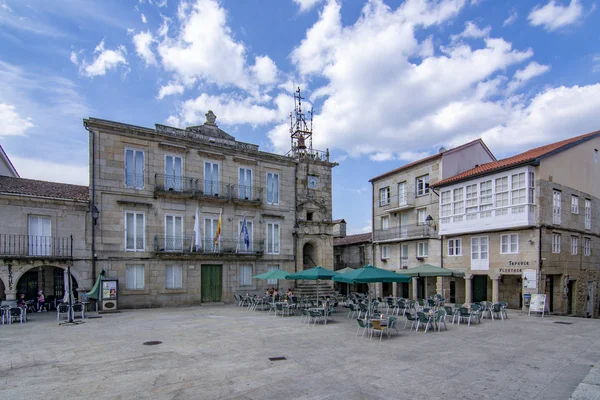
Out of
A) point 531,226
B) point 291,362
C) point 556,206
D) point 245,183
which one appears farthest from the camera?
point 245,183

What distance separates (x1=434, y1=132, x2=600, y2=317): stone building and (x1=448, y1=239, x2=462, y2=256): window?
6cm

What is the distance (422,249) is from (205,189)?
1659cm

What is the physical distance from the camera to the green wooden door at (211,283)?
25531 mm

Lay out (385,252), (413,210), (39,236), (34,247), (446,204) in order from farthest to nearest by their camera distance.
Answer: (385,252), (413,210), (446,204), (39,236), (34,247)

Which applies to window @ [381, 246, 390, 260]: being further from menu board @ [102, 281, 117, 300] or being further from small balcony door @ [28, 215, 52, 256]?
small balcony door @ [28, 215, 52, 256]

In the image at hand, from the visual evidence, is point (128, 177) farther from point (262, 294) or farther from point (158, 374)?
point (158, 374)

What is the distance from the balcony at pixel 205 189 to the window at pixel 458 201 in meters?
13.2

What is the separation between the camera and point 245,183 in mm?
27734

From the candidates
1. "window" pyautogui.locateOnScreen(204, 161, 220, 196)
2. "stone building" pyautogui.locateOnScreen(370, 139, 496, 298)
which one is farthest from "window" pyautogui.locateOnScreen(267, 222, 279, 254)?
"stone building" pyautogui.locateOnScreen(370, 139, 496, 298)

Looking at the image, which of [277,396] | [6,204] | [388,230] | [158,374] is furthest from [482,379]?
[388,230]

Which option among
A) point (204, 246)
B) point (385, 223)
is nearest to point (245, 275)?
point (204, 246)

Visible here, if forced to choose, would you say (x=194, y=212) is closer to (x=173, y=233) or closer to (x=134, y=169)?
(x=173, y=233)

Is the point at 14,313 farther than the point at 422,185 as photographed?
No

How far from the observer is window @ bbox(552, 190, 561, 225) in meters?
22.2
